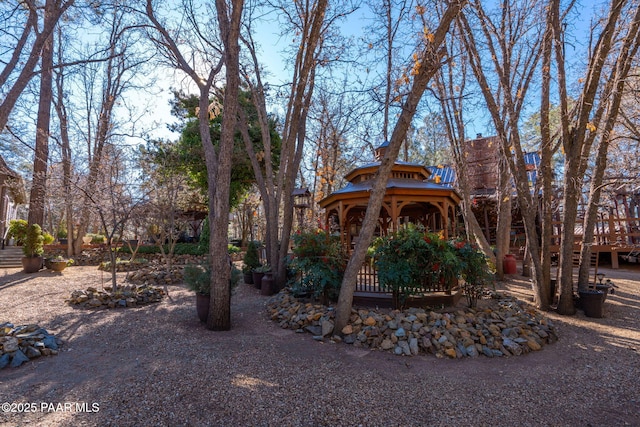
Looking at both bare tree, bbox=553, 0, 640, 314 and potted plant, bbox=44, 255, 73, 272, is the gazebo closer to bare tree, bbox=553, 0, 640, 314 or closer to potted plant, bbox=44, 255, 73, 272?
bare tree, bbox=553, 0, 640, 314

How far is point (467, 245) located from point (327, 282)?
280 cm

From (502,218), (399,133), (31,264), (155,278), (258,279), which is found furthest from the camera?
(31,264)

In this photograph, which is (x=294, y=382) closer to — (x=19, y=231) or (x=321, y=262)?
(x=321, y=262)

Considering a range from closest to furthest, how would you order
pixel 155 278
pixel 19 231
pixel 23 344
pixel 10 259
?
pixel 23 344
pixel 155 278
pixel 19 231
pixel 10 259

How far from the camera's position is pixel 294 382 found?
11.8ft

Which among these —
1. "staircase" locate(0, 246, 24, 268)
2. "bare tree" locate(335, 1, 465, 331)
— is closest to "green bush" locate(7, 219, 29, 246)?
"staircase" locate(0, 246, 24, 268)

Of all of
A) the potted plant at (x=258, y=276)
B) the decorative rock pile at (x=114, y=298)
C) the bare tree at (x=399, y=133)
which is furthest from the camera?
the potted plant at (x=258, y=276)

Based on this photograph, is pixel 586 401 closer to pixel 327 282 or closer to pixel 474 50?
pixel 327 282

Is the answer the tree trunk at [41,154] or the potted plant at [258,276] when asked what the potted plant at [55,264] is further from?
the potted plant at [258,276]

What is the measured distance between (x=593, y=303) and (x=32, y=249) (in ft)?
55.1

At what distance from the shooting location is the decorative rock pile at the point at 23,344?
3941 millimetres

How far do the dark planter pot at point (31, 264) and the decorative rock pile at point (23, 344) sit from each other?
9.18 metres

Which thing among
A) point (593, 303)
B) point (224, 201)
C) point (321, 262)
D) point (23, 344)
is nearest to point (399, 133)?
point (321, 262)

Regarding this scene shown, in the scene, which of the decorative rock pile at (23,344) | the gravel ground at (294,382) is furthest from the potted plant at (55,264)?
the decorative rock pile at (23,344)
